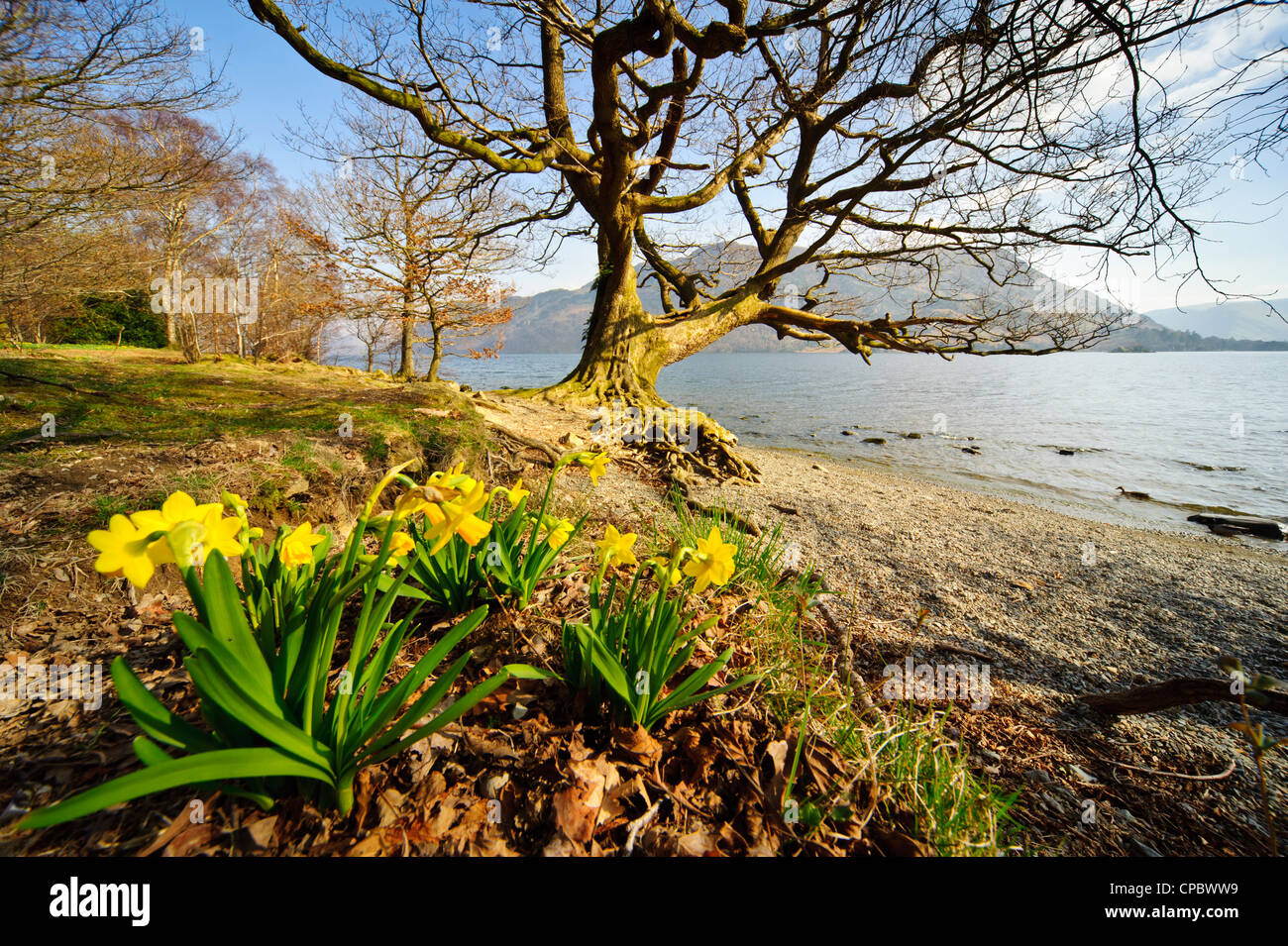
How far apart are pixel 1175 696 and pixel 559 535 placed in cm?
261

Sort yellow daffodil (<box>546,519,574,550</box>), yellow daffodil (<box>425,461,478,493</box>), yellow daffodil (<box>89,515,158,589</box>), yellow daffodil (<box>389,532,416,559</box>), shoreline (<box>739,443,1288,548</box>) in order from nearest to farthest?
yellow daffodil (<box>89,515,158,589</box>) < yellow daffodil (<box>425,461,478,493</box>) < yellow daffodil (<box>389,532,416,559</box>) < yellow daffodil (<box>546,519,574,550</box>) < shoreline (<box>739,443,1288,548</box>)

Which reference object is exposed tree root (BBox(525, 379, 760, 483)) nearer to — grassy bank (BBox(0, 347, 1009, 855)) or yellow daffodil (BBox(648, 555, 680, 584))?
grassy bank (BBox(0, 347, 1009, 855))

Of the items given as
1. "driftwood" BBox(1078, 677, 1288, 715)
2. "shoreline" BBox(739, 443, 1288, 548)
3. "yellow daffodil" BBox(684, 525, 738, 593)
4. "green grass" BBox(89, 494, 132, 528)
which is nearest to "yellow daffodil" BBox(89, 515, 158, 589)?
"yellow daffodil" BBox(684, 525, 738, 593)

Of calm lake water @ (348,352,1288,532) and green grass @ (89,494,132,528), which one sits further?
calm lake water @ (348,352,1288,532)

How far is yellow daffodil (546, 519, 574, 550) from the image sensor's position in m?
2.00

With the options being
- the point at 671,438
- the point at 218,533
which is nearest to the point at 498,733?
the point at 218,533

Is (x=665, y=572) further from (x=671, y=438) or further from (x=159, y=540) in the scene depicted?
(x=671, y=438)

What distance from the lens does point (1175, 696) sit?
202cm

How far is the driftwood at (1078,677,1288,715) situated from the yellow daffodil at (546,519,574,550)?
212cm

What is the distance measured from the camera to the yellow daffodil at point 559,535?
1995 millimetres

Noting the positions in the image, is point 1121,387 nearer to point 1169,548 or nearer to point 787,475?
point 1169,548

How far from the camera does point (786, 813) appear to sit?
47.9 inches

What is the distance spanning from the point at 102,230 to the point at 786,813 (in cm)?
1004

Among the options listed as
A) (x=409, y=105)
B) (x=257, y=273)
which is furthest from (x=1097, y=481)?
(x=257, y=273)
